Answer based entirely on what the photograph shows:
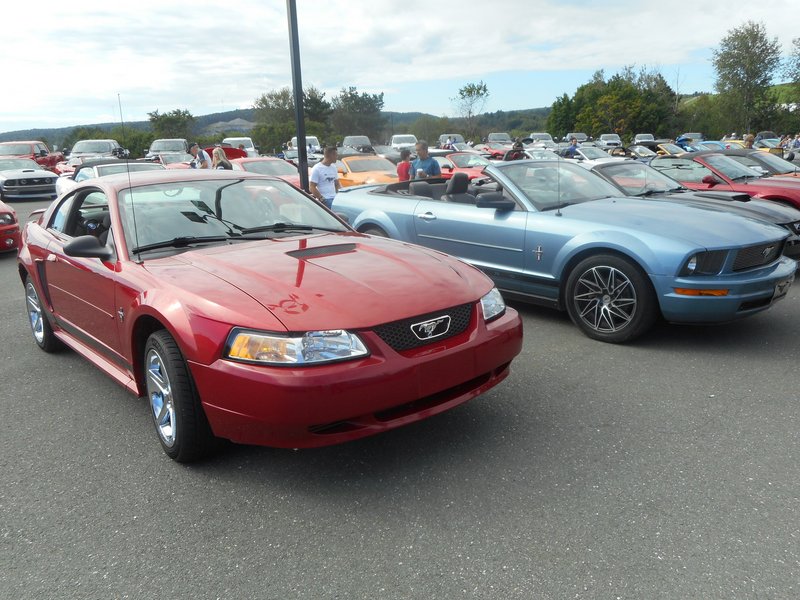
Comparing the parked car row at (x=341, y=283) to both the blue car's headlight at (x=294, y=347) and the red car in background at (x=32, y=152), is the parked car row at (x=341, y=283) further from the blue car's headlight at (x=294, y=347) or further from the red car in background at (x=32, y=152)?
the red car in background at (x=32, y=152)

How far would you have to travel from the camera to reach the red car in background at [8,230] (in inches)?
397

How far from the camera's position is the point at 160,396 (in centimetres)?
331

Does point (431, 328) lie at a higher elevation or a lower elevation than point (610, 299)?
higher

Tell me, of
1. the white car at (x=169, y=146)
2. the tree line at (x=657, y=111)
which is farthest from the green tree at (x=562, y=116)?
the white car at (x=169, y=146)

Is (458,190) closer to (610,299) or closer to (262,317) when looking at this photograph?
(610,299)

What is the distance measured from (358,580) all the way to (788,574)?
1.57 m

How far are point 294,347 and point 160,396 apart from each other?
1.03 meters

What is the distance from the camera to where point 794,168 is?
10.9 m

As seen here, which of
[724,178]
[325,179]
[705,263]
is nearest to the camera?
[705,263]

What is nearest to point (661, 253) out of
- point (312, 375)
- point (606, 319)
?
point (606, 319)

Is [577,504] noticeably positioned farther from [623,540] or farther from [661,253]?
[661,253]

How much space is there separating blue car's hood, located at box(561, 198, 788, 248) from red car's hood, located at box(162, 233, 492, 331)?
6.50ft

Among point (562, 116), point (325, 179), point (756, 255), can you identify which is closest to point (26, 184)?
point (325, 179)

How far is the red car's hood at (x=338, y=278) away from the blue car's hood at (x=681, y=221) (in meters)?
1.98
